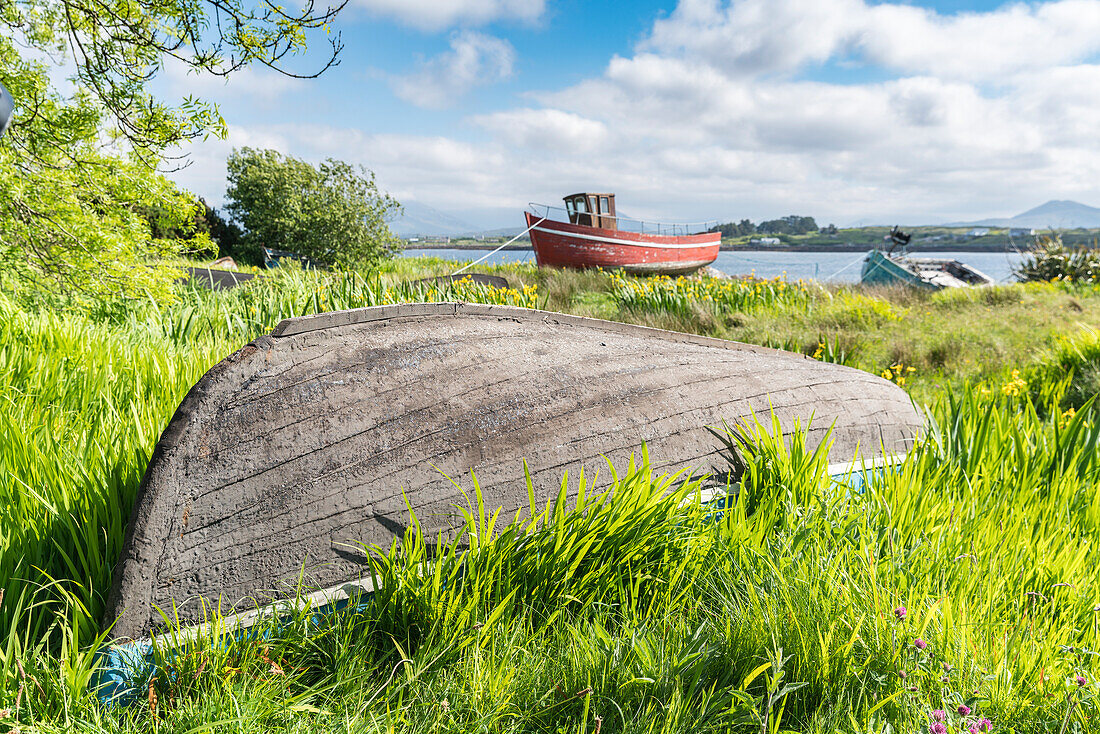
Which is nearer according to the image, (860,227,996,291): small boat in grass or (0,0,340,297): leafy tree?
(0,0,340,297): leafy tree

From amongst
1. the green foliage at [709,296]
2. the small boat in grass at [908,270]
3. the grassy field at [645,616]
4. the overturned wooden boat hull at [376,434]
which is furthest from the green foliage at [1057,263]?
the overturned wooden boat hull at [376,434]

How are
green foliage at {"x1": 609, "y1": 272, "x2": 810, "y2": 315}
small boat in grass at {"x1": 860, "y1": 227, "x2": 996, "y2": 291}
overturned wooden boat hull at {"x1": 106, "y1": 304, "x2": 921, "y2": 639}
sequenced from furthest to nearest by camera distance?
small boat in grass at {"x1": 860, "y1": 227, "x2": 996, "y2": 291}
green foliage at {"x1": 609, "y1": 272, "x2": 810, "y2": 315}
overturned wooden boat hull at {"x1": 106, "y1": 304, "x2": 921, "y2": 639}

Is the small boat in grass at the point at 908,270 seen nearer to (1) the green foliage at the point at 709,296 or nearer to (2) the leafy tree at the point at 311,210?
(1) the green foliage at the point at 709,296

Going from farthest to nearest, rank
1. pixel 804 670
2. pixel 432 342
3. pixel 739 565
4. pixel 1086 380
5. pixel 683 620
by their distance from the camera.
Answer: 1. pixel 1086 380
2. pixel 432 342
3. pixel 739 565
4. pixel 683 620
5. pixel 804 670

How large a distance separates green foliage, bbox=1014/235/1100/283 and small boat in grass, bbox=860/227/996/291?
2.17 meters

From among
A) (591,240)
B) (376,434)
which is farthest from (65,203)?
(591,240)

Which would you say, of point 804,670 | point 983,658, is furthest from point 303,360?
point 983,658

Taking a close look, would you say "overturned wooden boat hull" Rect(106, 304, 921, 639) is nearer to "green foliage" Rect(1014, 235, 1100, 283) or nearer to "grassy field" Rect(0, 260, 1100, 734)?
"grassy field" Rect(0, 260, 1100, 734)

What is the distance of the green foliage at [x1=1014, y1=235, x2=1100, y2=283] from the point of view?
14.4m

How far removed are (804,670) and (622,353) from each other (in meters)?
1.36

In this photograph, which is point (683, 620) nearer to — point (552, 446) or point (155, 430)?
point (552, 446)

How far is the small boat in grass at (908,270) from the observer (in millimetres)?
19203

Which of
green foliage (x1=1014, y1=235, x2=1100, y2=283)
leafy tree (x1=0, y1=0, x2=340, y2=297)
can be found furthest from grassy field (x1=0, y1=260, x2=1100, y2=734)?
green foliage (x1=1014, y1=235, x2=1100, y2=283)

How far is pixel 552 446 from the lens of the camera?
1.95m
